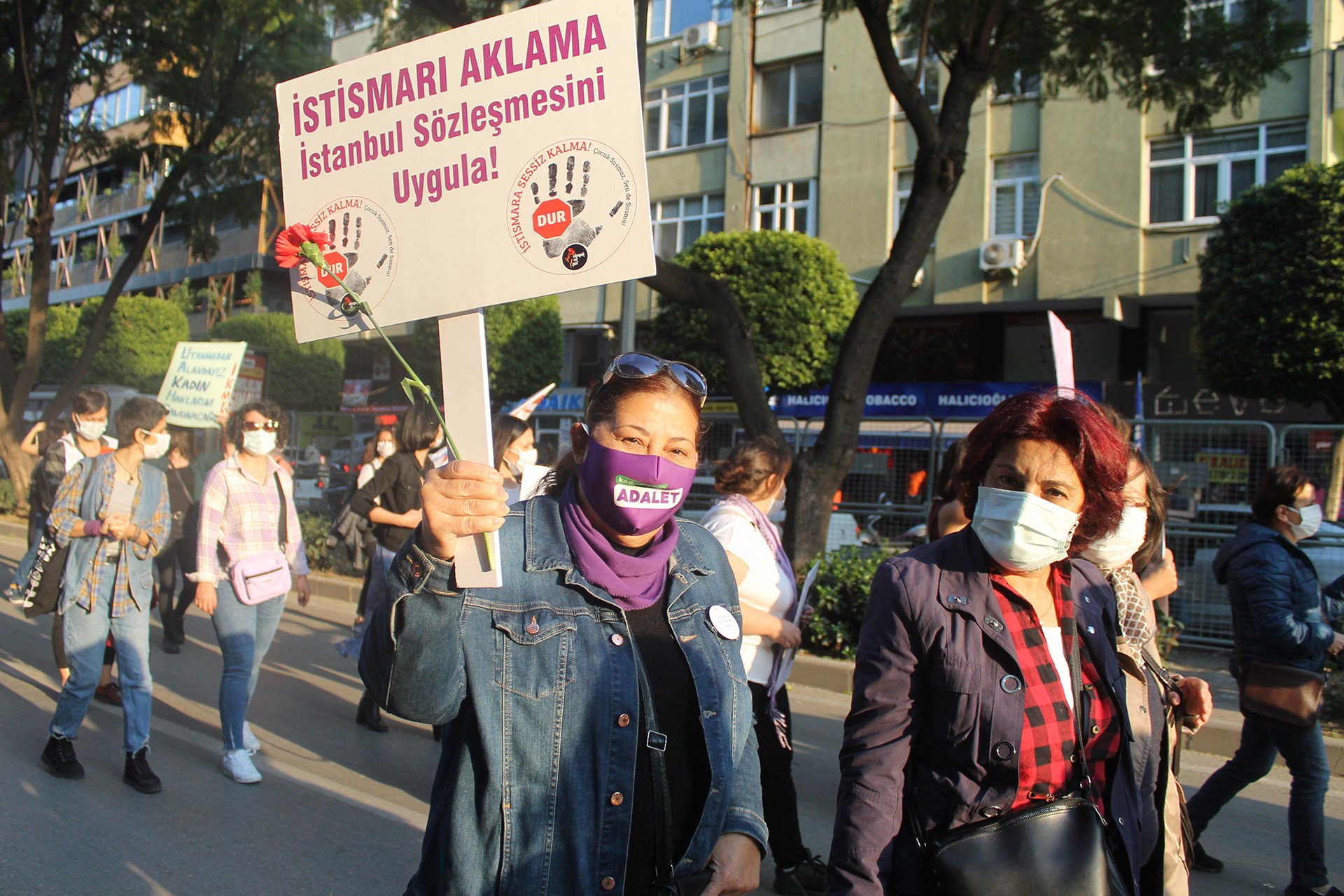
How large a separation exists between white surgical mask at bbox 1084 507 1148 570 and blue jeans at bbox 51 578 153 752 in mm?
4161

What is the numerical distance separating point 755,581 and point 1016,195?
18504 mm

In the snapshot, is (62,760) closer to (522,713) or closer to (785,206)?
(522,713)

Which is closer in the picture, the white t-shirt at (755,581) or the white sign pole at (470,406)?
the white sign pole at (470,406)

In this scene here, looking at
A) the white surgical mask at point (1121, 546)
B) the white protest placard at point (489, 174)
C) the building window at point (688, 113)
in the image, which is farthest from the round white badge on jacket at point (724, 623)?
the building window at point (688, 113)

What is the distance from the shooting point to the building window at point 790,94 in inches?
891

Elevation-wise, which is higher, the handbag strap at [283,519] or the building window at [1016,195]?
the building window at [1016,195]

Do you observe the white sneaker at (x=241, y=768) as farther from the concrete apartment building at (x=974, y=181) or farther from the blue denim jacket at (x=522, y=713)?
the concrete apartment building at (x=974, y=181)

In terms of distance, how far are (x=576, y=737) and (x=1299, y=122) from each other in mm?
19982

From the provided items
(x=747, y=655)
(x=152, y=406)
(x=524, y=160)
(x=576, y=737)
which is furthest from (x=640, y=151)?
(x=152, y=406)

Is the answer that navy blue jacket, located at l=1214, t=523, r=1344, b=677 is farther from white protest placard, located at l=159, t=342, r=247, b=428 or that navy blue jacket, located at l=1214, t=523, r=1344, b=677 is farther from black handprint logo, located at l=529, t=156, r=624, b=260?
white protest placard, located at l=159, t=342, r=247, b=428

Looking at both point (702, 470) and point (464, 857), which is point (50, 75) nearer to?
point (702, 470)

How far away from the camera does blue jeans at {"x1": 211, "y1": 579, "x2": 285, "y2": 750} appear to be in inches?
193

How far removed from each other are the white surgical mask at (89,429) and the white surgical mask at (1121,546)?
5.19 metres

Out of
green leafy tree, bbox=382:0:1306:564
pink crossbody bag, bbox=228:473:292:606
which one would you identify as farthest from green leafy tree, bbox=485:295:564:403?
pink crossbody bag, bbox=228:473:292:606
